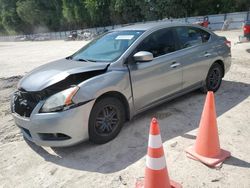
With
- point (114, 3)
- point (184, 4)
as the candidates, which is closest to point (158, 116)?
point (184, 4)

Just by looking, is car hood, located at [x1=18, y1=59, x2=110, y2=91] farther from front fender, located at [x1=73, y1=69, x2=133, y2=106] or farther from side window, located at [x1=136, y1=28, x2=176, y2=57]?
side window, located at [x1=136, y1=28, x2=176, y2=57]

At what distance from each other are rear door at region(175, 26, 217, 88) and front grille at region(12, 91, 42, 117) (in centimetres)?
265

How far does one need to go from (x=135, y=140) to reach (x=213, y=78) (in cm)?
273

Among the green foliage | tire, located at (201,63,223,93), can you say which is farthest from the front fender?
the green foliage

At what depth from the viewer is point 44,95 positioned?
3.74 meters

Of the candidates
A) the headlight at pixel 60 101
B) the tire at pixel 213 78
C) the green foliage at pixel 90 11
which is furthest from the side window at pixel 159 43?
the green foliage at pixel 90 11

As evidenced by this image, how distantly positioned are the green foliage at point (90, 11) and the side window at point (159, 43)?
97.7 feet

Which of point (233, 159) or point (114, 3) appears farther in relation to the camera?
point (114, 3)

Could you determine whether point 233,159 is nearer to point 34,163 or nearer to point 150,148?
point 150,148

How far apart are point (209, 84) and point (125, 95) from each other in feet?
8.15

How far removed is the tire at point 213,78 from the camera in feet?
19.2

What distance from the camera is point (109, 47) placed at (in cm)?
474

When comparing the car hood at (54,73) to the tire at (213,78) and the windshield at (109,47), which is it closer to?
the windshield at (109,47)

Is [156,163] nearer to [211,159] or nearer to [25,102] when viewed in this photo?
[211,159]
